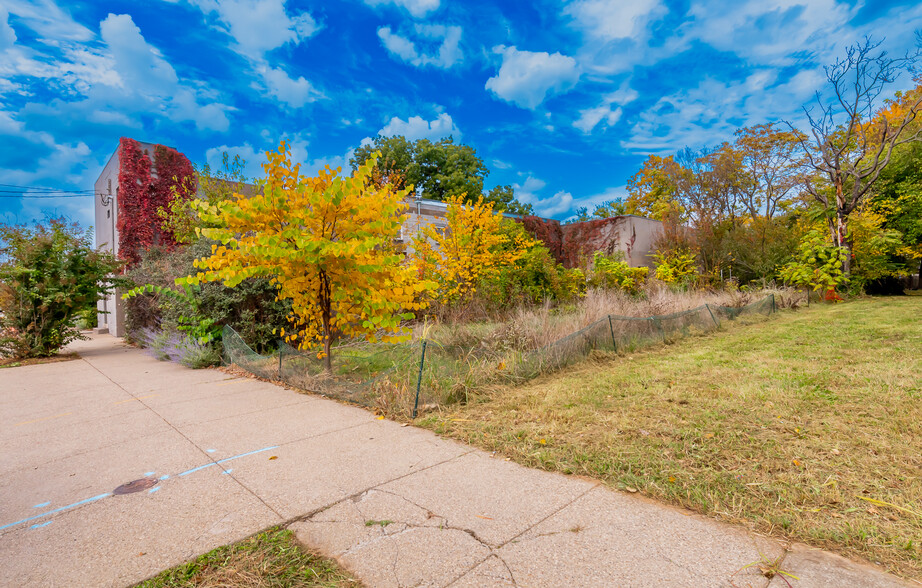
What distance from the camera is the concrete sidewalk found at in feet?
6.63

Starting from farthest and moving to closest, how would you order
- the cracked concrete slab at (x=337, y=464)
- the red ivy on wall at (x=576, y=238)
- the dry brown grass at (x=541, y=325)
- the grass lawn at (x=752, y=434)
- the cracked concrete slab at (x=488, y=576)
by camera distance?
1. the red ivy on wall at (x=576, y=238)
2. the dry brown grass at (x=541, y=325)
3. the cracked concrete slab at (x=337, y=464)
4. the grass lawn at (x=752, y=434)
5. the cracked concrete slab at (x=488, y=576)

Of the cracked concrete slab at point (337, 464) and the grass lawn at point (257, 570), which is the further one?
the cracked concrete slab at point (337, 464)

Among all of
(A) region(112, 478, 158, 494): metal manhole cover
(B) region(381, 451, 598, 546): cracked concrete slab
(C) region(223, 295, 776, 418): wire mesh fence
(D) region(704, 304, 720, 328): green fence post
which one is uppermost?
(D) region(704, 304, 720, 328): green fence post

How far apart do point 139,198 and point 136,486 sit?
14632 millimetres

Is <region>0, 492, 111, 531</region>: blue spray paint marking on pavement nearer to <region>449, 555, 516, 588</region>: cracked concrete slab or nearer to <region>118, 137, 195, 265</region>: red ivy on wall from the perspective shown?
<region>449, 555, 516, 588</region>: cracked concrete slab

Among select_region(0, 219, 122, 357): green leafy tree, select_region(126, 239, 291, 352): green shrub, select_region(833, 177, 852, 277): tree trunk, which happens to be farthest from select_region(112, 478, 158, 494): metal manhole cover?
select_region(833, 177, 852, 277): tree trunk

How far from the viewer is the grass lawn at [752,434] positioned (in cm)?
236

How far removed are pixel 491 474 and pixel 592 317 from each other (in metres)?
5.60

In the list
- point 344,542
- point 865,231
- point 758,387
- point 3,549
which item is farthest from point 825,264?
point 3,549

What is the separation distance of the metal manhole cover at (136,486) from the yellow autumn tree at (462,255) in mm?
7283

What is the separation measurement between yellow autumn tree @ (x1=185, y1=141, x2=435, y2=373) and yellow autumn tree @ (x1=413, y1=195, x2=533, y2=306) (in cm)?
475

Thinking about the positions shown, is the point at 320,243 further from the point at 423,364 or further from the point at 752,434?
the point at 752,434

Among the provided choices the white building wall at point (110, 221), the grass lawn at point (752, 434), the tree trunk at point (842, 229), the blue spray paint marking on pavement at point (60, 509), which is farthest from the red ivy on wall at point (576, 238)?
the blue spray paint marking on pavement at point (60, 509)

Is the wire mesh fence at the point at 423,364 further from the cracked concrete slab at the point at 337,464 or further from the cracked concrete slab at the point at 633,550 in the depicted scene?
the cracked concrete slab at the point at 633,550
